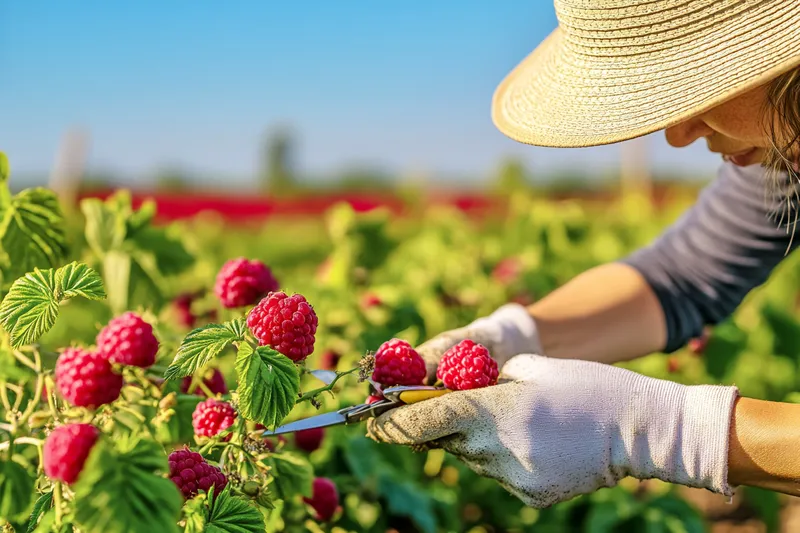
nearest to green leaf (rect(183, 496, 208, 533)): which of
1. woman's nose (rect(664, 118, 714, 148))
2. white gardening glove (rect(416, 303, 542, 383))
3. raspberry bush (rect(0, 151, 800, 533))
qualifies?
raspberry bush (rect(0, 151, 800, 533))

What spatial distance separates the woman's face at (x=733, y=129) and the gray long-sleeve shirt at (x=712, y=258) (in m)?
0.58

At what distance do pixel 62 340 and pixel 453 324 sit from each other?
4.38ft

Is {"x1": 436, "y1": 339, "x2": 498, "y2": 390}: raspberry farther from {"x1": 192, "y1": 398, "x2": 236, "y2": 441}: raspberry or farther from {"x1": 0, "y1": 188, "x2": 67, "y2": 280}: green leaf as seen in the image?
{"x1": 0, "y1": 188, "x2": 67, "y2": 280}: green leaf

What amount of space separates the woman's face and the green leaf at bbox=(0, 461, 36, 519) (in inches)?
40.8

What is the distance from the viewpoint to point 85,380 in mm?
1099

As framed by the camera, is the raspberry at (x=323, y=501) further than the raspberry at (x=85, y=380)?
Yes

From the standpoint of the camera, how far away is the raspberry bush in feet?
3.26

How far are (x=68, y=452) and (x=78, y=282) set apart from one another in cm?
28

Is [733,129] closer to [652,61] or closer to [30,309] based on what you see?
[652,61]

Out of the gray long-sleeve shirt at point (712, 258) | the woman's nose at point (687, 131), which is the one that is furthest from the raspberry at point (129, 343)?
the gray long-sleeve shirt at point (712, 258)

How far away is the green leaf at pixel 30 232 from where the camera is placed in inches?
61.0

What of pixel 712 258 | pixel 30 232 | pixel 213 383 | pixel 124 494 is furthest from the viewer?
pixel 712 258

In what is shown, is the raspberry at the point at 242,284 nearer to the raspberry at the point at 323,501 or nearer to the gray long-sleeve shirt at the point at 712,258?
the raspberry at the point at 323,501

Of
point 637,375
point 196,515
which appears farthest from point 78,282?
point 637,375
